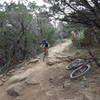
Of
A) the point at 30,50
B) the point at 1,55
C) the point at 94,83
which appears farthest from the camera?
the point at 30,50

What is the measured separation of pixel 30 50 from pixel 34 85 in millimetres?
6768

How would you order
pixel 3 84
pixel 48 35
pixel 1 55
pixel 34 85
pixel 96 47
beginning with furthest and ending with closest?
pixel 48 35 < pixel 1 55 < pixel 96 47 < pixel 3 84 < pixel 34 85

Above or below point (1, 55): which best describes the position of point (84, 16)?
above

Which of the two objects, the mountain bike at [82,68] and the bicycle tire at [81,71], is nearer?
the bicycle tire at [81,71]

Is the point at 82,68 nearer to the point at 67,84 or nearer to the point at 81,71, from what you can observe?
the point at 81,71

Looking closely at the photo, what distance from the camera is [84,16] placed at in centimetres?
573

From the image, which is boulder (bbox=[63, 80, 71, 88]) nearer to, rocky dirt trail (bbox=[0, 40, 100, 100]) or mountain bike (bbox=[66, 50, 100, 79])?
rocky dirt trail (bbox=[0, 40, 100, 100])

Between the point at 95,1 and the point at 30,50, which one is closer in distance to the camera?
the point at 95,1

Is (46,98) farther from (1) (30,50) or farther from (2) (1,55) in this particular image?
(1) (30,50)

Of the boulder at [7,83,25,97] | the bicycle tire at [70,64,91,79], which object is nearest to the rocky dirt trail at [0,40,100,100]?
the boulder at [7,83,25,97]

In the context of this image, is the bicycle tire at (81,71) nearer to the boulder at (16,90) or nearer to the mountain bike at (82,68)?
the mountain bike at (82,68)

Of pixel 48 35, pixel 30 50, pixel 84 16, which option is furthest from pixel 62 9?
pixel 48 35

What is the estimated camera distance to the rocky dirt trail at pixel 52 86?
478 centimetres

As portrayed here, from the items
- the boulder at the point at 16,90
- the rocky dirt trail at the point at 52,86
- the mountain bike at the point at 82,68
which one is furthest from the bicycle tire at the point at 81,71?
the boulder at the point at 16,90
